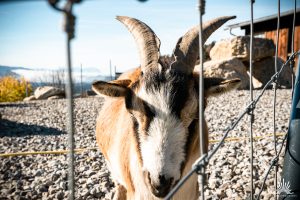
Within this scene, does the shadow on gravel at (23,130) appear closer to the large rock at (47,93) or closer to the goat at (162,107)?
the goat at (162,107)

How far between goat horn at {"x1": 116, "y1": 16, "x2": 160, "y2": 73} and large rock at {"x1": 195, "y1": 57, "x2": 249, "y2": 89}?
11.2 metres

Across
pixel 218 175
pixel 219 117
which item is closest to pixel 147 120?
pixel 218 175

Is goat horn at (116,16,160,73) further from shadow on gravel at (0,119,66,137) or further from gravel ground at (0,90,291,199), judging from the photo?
shadow on gravel at (0,119,66,137)

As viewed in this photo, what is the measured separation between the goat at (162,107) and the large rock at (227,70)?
11.2 metres

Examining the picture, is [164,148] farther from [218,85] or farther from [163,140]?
[218,85]

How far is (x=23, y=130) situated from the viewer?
10133 mm

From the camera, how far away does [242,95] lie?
13.1 m

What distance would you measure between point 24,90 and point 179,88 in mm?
25710

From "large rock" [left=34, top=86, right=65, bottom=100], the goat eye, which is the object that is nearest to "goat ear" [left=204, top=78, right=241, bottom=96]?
the goat eye

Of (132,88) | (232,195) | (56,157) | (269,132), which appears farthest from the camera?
(269,132)

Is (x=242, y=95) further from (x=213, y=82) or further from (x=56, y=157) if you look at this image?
(x=213, y=82)

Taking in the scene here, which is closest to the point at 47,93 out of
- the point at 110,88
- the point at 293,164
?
the point at 110,88

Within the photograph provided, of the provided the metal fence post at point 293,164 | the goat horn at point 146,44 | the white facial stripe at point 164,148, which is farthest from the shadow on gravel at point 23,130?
the metal fence post at point 293,164

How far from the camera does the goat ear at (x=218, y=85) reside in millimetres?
2553
